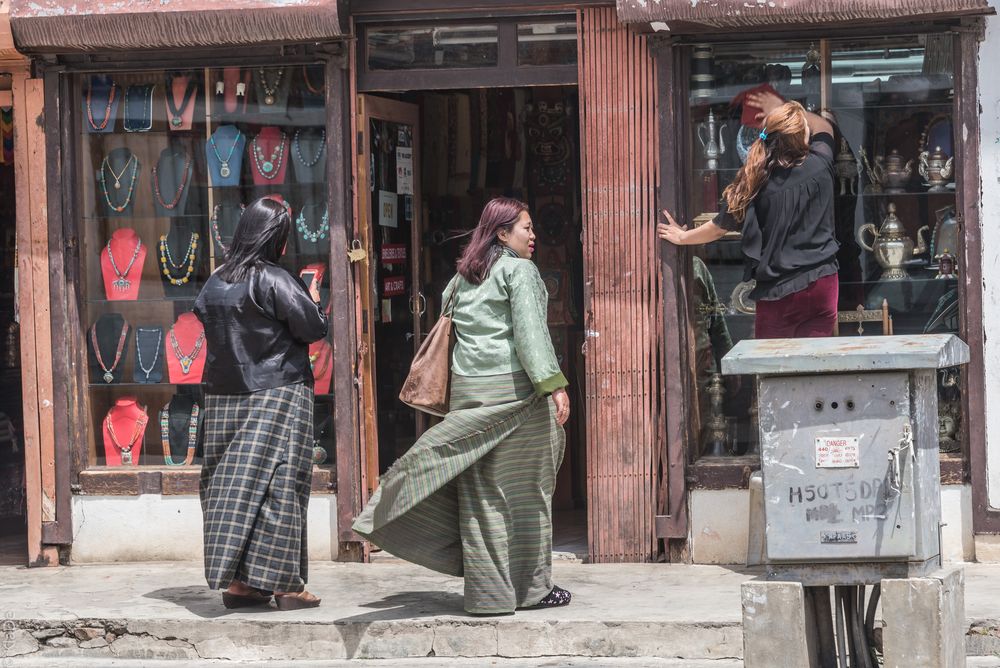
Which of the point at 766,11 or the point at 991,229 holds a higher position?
the point at 766,11

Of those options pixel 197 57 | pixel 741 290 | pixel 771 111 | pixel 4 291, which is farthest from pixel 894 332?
pixel 4 291

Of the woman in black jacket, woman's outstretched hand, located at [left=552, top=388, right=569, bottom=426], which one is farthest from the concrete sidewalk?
woman's outstretched hand, located at [left=552, top=388, right=569, bottom=426]

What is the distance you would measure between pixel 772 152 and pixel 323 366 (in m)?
2.55

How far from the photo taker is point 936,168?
289 inches

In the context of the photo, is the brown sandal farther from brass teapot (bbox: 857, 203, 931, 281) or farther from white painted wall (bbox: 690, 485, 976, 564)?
brass teapot (bbox: 857, 203, 931, 281)

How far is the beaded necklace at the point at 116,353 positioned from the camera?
8.05 m

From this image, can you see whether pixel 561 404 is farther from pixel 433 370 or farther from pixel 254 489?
pixel 254 489

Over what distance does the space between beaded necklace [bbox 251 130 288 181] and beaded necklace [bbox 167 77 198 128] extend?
42cm

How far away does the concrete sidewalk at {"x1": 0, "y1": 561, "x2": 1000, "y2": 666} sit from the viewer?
20.0ft

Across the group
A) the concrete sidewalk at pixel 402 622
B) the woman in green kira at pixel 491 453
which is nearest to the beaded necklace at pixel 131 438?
the concrete sidewalk at pixel 402 622

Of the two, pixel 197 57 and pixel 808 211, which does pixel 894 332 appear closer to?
pixel 808 211

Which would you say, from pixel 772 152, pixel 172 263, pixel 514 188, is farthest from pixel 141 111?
pixel 772 152

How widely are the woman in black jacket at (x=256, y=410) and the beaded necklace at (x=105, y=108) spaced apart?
1892 mm

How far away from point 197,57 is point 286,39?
2.03 ft
